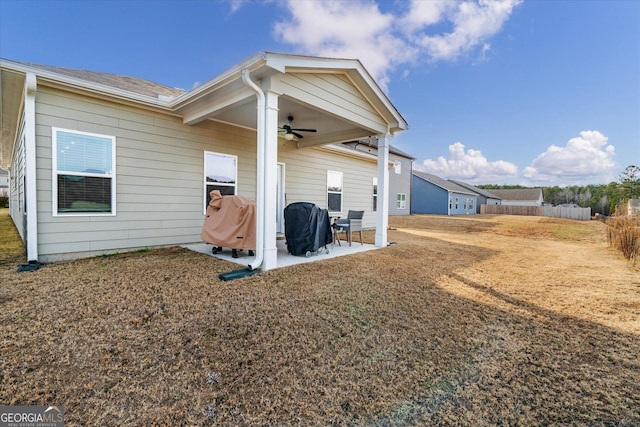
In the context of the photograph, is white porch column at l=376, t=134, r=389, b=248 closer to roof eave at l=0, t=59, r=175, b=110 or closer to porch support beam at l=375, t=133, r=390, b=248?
porch support beam at l=375, t=133, r=390, b=248

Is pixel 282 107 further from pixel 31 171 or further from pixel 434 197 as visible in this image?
pixel 434 197

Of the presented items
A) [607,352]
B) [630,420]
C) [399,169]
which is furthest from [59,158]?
[399,169]

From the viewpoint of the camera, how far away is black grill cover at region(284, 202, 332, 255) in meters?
5.56

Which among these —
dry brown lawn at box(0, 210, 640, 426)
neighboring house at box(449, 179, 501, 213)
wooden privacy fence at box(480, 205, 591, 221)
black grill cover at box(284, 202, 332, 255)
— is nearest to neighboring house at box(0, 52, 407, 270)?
black grill cover at box(284, 202, 332, 255)

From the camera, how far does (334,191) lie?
9.95 metres

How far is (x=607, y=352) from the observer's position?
249 centimetres

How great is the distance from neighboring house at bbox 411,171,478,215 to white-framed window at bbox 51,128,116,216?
85.8 ft

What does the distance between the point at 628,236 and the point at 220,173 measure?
1012 centimetres

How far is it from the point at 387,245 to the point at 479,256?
2.17 metres

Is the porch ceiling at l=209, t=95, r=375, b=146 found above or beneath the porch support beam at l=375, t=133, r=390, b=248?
above

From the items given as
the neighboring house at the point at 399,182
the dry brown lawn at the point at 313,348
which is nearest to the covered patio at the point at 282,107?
the dry brown lawn at the point at 313,348

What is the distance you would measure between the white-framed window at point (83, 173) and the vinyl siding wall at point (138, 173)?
89 millimetres

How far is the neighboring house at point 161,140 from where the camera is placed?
14.8 ft

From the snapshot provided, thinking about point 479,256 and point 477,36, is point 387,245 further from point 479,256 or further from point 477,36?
point 477,36
